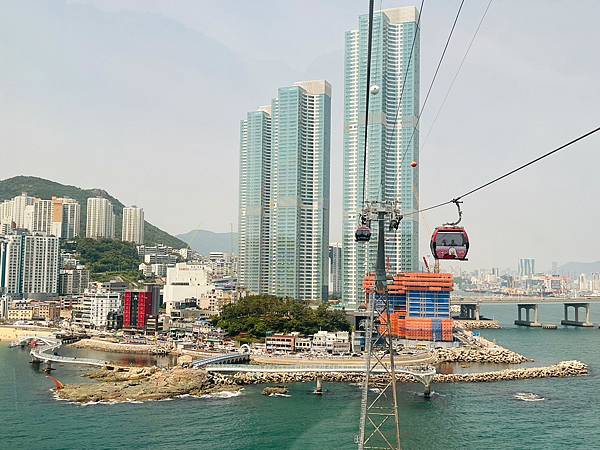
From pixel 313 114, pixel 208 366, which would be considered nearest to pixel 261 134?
pixel 313 114

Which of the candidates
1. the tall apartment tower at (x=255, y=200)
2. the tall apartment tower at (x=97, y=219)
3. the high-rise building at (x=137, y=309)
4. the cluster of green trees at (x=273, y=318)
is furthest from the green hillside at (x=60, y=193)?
the cluster of green trees at (x=273, y=318)

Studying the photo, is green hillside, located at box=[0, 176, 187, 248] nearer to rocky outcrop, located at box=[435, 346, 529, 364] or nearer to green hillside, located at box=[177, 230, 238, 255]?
rocky outcrop, located at box=[435, 346, 529, 364]

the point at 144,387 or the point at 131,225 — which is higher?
the point at 131,225

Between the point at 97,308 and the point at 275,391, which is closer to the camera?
the point at 275,391

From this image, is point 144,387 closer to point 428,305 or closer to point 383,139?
point 428,305

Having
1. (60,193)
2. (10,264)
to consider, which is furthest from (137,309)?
(60,193)

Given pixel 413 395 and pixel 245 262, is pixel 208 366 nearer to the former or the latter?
pixel 413 395

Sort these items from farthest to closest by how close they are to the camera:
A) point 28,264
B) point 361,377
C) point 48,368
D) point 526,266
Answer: point 526,266 → point 28,264 → point 48,368 → point 361,377

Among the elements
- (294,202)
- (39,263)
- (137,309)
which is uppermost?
(294,202)
